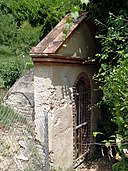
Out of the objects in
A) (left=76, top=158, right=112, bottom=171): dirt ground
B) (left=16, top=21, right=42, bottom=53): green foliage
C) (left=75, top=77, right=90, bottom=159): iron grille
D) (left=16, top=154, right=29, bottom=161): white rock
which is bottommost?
(left=76, top=158, right=112, bottom=171): dirt ground

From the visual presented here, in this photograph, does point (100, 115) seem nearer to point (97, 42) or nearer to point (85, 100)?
point (85, 100)

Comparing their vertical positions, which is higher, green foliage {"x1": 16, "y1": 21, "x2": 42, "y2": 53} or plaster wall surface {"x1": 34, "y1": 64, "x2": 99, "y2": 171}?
green foliage {"x1": 16, "y1": 21, "x2": 42, "y2": 53}

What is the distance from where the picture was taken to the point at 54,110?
5.20m

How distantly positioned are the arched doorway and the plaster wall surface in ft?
1.32

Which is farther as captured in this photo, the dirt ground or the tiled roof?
the dirt ground

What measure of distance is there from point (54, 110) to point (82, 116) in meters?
1.42

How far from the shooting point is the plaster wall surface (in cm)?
504

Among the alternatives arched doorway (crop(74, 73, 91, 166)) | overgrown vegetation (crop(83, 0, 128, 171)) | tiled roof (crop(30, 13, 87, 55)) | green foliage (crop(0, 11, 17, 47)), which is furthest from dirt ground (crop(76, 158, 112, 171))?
green foliage (crop(0, 11, 17, 47))

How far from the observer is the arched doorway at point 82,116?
20.1ft

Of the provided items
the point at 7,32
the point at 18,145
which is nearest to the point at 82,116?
the point at 18,145

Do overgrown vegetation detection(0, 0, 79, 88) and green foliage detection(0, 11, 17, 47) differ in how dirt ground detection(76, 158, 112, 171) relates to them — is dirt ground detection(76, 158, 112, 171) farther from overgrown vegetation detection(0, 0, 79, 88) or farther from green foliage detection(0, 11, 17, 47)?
green foliage detection(0, 11, 17, 47)

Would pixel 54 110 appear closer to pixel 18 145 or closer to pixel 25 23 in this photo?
pixel 18 145

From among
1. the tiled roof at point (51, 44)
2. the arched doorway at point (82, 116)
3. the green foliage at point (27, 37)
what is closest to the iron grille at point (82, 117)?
the arched doorway at point (82, 116)

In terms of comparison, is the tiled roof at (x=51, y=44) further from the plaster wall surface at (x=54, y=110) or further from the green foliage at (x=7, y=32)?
the green foliage at (x=7, y=32)
